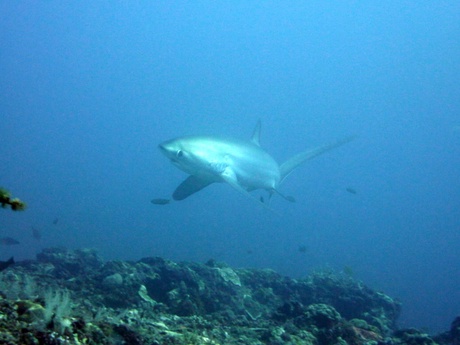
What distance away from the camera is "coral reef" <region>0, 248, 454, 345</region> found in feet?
10.4

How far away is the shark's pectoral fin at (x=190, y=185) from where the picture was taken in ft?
36.2

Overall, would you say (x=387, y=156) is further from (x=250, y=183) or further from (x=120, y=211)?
(x=250, y=183)

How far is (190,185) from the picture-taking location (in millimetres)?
11352

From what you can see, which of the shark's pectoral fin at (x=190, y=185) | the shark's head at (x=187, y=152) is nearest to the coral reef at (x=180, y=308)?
the shark's pectoral fin at (x=190, y=185)

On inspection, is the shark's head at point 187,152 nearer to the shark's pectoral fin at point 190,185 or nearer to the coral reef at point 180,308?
the shark's pectoral fin at point 190,185

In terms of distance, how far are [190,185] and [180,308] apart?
4.65m

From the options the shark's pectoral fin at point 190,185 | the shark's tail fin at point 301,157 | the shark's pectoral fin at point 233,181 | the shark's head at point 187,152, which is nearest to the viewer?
the shark's head at point 187,152

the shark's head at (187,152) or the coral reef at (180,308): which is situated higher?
the shark's head at (187,152)

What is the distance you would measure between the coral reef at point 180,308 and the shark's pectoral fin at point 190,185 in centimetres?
216

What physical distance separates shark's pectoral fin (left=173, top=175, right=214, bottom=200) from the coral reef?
2.16 m

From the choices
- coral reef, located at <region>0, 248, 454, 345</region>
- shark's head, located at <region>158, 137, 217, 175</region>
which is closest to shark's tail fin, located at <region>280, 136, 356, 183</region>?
coral reef, located at <region>0, 248, 454, 345</region>

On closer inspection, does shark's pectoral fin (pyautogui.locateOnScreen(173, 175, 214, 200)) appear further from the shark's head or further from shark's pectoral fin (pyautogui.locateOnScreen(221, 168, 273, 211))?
the shark's head

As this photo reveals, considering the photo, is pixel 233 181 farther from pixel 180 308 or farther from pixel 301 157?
pixel 180 308

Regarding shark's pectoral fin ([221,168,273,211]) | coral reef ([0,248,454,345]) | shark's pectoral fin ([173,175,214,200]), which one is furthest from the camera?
shark's pectoral fin ([173,175,214,200])
